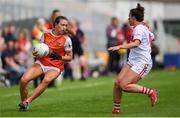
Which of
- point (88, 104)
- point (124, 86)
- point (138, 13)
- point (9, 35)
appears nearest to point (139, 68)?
point (124, 86)

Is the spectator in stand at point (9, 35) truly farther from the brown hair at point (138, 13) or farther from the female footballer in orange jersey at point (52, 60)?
the brown hair at point (138, 13)

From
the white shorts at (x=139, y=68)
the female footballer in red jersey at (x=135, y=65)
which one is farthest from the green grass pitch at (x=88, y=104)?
the white shorts at (x=139, y=68)

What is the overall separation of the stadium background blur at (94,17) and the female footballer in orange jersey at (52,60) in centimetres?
945

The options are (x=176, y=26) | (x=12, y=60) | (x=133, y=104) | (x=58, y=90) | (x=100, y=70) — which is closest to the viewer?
(x=133, y=104)

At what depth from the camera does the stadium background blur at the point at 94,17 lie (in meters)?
29.2

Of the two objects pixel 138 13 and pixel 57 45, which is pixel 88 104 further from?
pixel 138 13

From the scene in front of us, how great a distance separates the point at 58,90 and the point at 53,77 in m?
6.52

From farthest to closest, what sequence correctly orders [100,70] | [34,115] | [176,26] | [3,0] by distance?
[176,26] < [100,70] < [3,0] < [34,115]

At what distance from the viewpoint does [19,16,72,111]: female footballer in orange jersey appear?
47.0 feet

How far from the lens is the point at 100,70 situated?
31609 millimetres

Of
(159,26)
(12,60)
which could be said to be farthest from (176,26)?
(12,60)

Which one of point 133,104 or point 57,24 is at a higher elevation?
point 57,24

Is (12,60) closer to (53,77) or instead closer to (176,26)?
(53,77)

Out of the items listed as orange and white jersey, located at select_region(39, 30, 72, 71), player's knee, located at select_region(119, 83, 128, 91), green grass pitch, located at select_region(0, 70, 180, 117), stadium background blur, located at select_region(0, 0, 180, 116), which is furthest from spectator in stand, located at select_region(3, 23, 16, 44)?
player's knee, located at select_region(119, 83, 128, 91)
